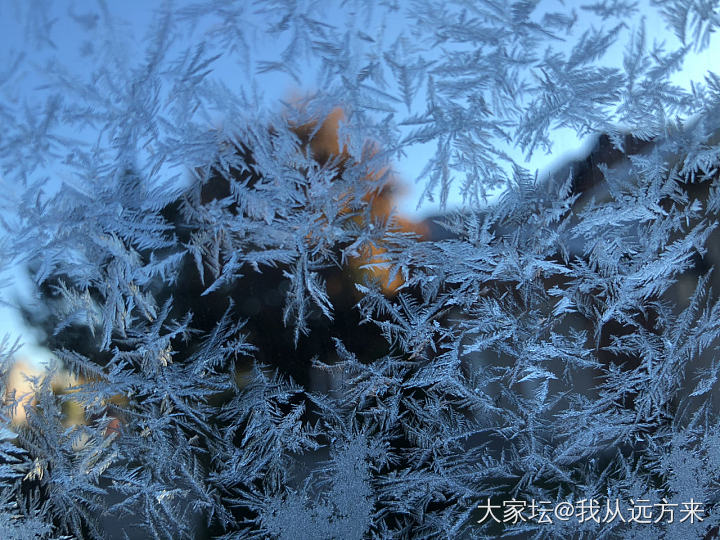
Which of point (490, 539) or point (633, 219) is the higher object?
point (633, 219)

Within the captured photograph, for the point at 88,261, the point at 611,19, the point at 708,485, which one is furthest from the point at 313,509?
the point at 611,19

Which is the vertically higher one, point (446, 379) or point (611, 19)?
point (611, 19)

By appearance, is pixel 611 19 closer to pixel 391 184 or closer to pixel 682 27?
pixel 682 27

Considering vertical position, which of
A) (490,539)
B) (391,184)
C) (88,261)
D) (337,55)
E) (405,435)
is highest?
(337,55)

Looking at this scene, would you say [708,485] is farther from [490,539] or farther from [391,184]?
[391,184]

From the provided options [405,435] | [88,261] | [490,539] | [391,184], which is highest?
[391,184]

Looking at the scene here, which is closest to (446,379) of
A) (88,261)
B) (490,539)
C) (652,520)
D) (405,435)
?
(405,435)
